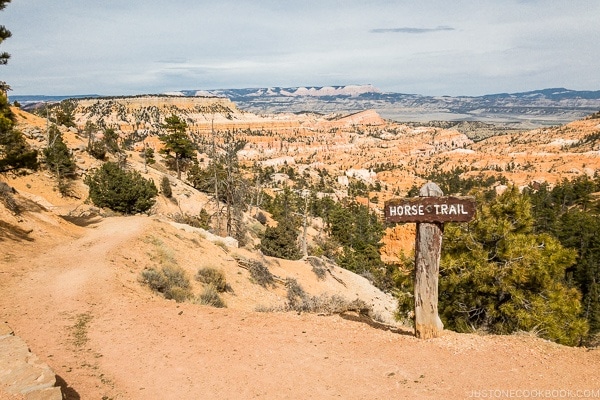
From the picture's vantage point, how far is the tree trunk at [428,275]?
27.0 feet

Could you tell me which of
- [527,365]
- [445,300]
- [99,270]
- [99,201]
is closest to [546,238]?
A: [445,300]

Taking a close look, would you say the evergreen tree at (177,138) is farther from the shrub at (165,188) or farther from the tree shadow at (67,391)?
the tree shadow at (67,391)

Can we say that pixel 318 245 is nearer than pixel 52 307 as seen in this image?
No

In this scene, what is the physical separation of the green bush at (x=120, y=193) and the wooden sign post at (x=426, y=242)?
2157 centimetres

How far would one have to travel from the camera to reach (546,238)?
13711 mm

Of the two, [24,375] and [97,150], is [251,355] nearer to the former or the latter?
[24,375]

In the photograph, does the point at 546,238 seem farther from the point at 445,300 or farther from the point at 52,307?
the point at 52,307

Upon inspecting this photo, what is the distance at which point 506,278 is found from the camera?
12.1 metres

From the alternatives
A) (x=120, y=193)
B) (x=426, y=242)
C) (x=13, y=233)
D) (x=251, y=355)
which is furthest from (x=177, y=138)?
(x=426, y=242)

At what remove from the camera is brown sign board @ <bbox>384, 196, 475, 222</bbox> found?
792 centimetres

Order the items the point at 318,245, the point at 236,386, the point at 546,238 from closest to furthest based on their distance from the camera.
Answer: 1. the point at 236,386
2. the point at 546,238
3. the point at 318,245

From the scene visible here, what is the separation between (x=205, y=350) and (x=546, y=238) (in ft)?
38.7

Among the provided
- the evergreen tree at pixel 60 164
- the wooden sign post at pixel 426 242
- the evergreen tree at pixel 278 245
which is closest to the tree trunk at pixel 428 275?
the wooden sign post at pixel 426 242

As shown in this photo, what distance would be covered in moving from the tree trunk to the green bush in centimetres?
2196
